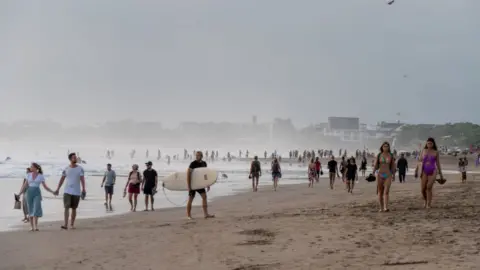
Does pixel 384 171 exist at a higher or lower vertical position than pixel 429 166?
lower

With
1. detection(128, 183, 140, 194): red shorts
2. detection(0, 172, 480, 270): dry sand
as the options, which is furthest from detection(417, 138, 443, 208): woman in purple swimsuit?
detection(128, 183, 140, 194): red shorts

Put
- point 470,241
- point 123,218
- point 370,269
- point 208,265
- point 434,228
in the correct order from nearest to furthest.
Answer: point 370,269 → point 208,265 → point 470,241 → point 434,228 → point 123,218

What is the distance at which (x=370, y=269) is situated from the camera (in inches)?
265

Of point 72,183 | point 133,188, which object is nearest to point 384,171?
point 72,183

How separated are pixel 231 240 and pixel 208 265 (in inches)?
A: 75.0

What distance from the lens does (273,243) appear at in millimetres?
8961

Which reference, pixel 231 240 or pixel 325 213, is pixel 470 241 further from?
pixel 325 213

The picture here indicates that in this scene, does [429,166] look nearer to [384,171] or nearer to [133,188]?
[384,171]

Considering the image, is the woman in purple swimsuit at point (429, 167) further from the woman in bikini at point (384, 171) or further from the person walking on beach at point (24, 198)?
the person walking on beach at point (24, 198)

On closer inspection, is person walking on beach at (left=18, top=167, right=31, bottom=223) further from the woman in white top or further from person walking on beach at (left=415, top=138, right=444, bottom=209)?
person walking on beach at (left=415, top=138, right=444, bottom=209)

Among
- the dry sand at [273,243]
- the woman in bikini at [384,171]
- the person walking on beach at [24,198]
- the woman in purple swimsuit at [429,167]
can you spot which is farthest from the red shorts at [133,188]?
Result: the woman in purple swimsuit at [429,167]

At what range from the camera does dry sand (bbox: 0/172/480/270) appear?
24.4ft

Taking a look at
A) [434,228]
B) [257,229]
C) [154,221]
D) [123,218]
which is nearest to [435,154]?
[434,228]

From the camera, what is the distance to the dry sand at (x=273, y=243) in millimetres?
7441
